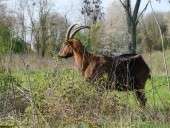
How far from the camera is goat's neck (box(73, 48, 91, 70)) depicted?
9.93 m

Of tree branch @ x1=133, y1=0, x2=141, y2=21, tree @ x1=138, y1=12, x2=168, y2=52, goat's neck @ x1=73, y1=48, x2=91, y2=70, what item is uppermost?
tree branch @ x1=133, y1=0, x2=141, y2=21

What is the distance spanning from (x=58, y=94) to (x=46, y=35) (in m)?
36.2

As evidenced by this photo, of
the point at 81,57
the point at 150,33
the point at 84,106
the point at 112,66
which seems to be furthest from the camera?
the point at 150,33

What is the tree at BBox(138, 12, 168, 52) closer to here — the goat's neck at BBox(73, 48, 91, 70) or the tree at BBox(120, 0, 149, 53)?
Result: the tree at BBox(120, 0, 149, 53)

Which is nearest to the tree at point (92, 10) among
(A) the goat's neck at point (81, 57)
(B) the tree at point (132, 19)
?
(B) the tree at point (132, 19)

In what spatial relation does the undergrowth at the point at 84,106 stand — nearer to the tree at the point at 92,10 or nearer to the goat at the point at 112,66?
the goat at the point at 112,66

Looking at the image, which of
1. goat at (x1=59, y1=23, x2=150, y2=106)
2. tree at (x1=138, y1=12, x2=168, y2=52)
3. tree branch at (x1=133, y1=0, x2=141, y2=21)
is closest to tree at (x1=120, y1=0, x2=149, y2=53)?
tree branch at (x1=133, y1=0, x2=141, y2=21)

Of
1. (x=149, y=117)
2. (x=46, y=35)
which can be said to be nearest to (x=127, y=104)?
(x=149, y=117)

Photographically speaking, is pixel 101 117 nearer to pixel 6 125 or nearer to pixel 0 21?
pixel 6 125

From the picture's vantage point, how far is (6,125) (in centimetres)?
447

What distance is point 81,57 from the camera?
1018cm

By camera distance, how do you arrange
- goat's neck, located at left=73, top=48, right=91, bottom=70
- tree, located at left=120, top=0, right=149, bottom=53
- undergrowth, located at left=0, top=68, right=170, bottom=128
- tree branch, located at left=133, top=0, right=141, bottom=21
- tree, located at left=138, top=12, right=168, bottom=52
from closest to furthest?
undergrowth, located at left=0, top=68, right=170, bottom=128 < tree, located at left=138, top=12, right=168, bottom=52 < goat's neck, located at left=73, top=48, right=91, bottom=70 < tree, located at left=120, top=0, right=149, bottom=53 < tree branch, located at left=133, top=0, right=141, bottom=21

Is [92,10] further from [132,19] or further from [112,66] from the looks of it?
[112,66]

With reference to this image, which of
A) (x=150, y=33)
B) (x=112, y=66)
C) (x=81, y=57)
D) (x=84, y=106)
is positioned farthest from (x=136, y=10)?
(x=84, y=106)
